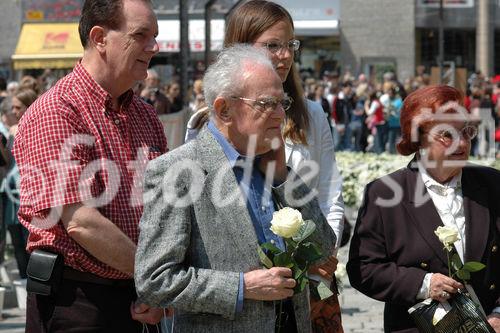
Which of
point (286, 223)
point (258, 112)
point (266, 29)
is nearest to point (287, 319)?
point (286, 223)

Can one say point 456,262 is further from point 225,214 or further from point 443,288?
point 225,214

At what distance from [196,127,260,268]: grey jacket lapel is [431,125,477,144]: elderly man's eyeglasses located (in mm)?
1391

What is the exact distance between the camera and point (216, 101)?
3.89 m

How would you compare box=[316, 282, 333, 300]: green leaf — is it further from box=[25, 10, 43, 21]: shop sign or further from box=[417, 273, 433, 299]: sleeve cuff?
box=[25, 10, 43, 21]: shop sign

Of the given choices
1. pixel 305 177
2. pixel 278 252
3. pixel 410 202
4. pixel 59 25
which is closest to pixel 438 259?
pixel 410 202

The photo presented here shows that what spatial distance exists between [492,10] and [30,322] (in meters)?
42.5

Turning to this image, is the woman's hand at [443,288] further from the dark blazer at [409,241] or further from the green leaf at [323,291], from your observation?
the green leaf at [323,291]

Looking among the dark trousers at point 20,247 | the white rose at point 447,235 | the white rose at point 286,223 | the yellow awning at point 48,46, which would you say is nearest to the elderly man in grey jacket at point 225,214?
the white rose at point 286,223

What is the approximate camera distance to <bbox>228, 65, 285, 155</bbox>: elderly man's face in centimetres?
384

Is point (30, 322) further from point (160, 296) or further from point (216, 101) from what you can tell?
point (216, 101)

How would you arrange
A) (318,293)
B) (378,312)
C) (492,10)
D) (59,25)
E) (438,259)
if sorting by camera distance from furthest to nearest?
(492,10) → (59,25) → (378,312) → (438,259) → (318,293)

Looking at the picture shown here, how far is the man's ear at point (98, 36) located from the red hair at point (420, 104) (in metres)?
1.51

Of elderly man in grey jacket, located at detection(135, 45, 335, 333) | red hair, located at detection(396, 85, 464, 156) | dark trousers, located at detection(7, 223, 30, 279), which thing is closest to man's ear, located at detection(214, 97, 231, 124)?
elderly man in grey jacket, located at detection(135, 45, 335, 333)

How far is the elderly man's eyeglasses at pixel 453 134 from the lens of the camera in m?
4.86
